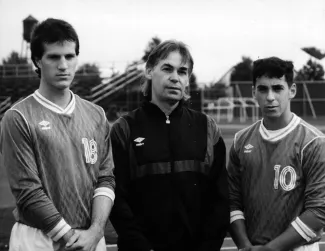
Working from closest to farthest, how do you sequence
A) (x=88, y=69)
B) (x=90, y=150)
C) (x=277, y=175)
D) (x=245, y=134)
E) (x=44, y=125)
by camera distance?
1. (x=44, y=125)
2. (x=90, y=150)
3. (x=277, y=175)
4. (x=245, y=134)
5. (x=88, y=69)

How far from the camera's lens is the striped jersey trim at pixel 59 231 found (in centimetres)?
254

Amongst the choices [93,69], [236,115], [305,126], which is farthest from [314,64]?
[305,126]

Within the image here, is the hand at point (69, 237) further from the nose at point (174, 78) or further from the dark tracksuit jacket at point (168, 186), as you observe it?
the nose at point (174, 78)

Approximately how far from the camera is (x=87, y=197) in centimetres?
273

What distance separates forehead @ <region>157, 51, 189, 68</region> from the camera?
2986 mm

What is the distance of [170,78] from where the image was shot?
2.96 metres

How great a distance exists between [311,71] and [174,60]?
47.0 metres

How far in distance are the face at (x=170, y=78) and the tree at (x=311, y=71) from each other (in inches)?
1776

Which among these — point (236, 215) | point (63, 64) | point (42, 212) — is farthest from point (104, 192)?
point (236, 215)

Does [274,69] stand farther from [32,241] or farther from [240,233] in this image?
[32,241]

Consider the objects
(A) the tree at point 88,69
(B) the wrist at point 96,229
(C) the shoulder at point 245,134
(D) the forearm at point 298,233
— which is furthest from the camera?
(A) the tree at point 88,69

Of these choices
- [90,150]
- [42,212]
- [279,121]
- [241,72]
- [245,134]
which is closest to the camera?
[42,212]

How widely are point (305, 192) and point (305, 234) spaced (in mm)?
224

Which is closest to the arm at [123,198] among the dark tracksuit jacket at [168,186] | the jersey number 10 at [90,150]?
the dark tracksuit jacket at [168,186]
